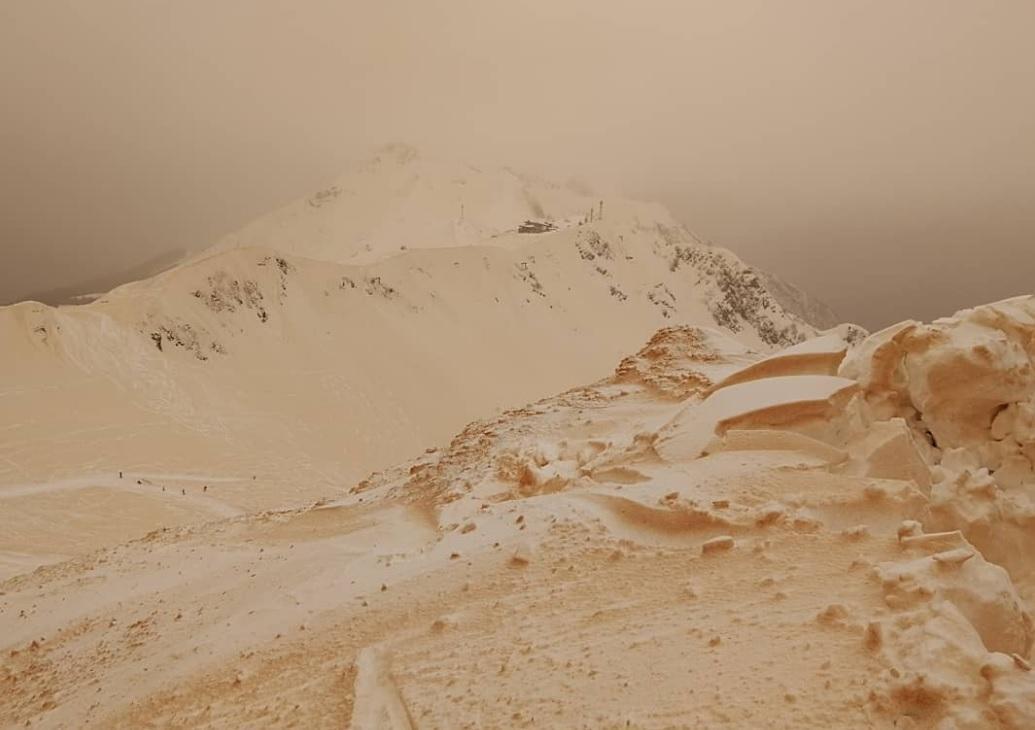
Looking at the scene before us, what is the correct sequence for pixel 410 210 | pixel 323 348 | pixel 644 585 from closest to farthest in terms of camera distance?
1. pixel 644 585
2. pixel 323 348
3. pixel 410 210

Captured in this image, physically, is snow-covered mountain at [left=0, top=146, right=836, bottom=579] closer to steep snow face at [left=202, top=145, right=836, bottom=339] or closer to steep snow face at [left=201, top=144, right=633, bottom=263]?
steep snow face at [left=202, top=145, right=836, bottom=339]

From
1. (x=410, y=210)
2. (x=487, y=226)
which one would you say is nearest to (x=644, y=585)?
(x=487, y=226)

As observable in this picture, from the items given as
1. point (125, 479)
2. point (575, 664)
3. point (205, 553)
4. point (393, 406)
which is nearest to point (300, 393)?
point (393, 406)

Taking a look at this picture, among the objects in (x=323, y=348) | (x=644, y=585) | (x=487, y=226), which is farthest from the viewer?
(x=487, y=226)

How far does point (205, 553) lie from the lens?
6.98m

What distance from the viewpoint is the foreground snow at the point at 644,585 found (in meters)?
3.52

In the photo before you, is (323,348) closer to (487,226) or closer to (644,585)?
(644,585)

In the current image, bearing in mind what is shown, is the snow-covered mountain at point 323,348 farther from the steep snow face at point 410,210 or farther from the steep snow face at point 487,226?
the steep snow face at point 410,210

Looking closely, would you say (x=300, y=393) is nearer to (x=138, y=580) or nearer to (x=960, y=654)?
(x=138, y=580)

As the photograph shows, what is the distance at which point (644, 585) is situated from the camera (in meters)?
4.64

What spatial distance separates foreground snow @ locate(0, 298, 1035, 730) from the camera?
3.52 meters

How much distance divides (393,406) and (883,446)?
77.9 feet

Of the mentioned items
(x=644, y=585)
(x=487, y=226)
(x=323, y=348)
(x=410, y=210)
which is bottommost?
(x=644, y=585)

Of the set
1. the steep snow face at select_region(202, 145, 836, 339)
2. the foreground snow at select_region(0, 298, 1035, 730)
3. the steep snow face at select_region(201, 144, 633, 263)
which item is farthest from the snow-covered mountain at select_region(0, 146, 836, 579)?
the steep snow face at select_region(201, 144, 633, 263)
